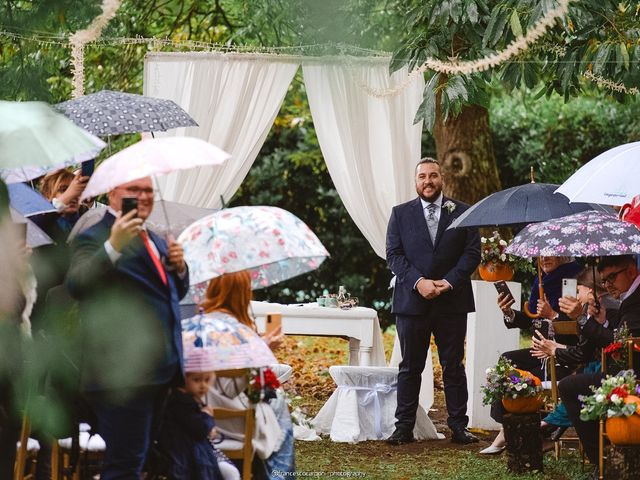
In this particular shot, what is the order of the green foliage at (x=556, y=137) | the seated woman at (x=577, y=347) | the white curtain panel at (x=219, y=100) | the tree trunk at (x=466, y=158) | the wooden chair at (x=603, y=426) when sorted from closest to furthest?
the wooden chair at (x=603, y=426), the seated woman at (x=577, y=347), the white curtain panel at (x=219, y=100), the tree trunk at (x=466, y=158), the green foliage at (x=556, y=137)

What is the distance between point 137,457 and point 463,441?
394 centimetres

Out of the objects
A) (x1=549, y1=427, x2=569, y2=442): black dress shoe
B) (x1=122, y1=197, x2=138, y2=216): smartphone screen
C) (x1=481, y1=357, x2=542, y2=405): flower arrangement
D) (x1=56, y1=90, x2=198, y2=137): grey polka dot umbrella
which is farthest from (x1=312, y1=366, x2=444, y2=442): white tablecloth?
(x1=122, y1=197, x2=138, y2=216): smartphone screen

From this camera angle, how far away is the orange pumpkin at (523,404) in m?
5.96

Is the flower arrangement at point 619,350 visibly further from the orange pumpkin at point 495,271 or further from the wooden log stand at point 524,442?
the orange pumpkin at point 495,271

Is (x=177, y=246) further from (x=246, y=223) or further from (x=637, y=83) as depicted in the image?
(x=637, y=83)

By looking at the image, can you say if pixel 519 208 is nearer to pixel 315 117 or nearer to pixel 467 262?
pixel 467 262

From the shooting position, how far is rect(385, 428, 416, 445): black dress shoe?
7.14m

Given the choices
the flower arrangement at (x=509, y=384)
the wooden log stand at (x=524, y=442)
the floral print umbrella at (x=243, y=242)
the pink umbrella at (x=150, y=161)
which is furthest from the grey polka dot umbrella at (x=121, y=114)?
the wooden log stand at (x=524, y=442)

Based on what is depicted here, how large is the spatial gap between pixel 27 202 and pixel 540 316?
3.30 metres

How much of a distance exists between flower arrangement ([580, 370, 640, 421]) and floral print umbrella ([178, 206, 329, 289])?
1.70 m

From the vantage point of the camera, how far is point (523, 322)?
670 centimetres

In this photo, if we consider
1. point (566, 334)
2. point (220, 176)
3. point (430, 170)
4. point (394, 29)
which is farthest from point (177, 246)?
point (394, 29)

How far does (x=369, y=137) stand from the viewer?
324 inches

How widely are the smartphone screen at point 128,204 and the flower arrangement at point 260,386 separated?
0.79m
